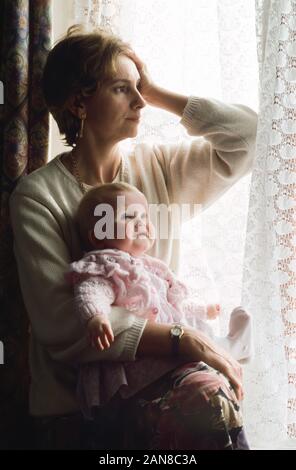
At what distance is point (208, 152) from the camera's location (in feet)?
5.57

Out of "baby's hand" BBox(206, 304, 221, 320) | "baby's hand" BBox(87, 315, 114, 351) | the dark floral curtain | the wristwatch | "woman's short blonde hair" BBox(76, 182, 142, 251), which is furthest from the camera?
the dark floral curtain

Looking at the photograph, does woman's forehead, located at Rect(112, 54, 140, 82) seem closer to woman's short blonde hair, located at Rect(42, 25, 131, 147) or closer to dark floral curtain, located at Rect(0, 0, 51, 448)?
woman's short blonde hair, located at Rect(42, 25, 131, 147)

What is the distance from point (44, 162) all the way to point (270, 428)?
3.03ft

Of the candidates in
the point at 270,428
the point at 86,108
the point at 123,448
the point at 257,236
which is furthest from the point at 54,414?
the point at 86,108

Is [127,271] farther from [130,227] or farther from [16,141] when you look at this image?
[16,141]

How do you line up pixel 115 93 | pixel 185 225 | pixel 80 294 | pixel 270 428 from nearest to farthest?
pixel 80 294 < pixel 270 428 < pixel 115 93 < pixel 185 225

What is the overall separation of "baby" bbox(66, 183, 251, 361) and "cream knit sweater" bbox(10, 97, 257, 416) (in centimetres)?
5

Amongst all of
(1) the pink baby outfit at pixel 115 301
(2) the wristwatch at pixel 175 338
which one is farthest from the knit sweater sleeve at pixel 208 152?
(2) the wristwatch at pixel 175 338

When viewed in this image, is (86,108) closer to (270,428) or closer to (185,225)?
(185,225)

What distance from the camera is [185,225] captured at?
5.75 ft

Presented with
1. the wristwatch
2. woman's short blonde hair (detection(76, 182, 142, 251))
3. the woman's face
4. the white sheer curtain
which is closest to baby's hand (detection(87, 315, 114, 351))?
the wristwatch

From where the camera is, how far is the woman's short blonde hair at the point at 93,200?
149 cm

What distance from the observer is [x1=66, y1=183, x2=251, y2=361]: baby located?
4.61 ft

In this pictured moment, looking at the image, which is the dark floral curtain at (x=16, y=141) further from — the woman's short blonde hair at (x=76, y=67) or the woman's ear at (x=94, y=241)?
the woman's ear at (x=94, y=241)
